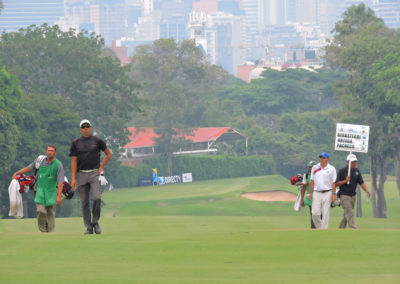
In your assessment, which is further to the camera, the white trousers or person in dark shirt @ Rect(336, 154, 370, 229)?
person in dark shirt @ Rect(336, 154, 370, 229)

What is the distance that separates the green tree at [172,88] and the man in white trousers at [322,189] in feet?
247

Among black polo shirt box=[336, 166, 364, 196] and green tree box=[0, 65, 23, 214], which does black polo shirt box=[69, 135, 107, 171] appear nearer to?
black polo shirt box=[336, 166, 364, 196]

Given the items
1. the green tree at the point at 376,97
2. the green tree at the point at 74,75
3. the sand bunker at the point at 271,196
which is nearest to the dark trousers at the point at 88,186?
the green tree at the point at 376,97

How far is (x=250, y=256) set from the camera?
1405 cm

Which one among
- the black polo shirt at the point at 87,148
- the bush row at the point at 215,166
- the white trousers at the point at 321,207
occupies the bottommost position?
the bush row at the point at 215,166

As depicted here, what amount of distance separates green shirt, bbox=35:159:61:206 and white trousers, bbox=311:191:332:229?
464 centimetres

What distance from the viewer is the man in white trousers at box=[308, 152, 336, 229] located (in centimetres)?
1797

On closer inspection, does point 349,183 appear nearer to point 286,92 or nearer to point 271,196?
point 271,196

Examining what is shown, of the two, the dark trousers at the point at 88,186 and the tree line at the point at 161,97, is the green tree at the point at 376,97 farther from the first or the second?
the dark trousers at the point at 88,186

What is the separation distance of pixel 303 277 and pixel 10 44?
183ft

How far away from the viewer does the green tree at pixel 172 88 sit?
3915 inches

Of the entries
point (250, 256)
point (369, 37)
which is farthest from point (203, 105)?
point (250, 256)

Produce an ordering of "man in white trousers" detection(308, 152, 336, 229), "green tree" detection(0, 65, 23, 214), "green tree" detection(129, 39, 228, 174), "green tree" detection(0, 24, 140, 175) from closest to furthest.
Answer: "man in white trousers" detection(308, 152, 336, 229)
"green tree" detection(0, 65, 23, 214)
"green tree" detection(0, 24, 140, 175)
"green tree" detection(129, 39, 228, 174)

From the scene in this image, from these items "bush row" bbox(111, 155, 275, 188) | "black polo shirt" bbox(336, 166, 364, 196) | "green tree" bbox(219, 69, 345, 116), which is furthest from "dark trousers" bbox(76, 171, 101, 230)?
"green tree" bbox(219, 69, 345, 116)
